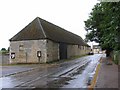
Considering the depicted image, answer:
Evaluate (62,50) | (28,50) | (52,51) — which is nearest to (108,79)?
(28,50)

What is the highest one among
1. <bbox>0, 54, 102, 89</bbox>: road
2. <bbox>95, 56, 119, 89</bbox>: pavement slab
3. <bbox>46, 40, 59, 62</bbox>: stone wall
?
<bbox>46, 40, 59, 62</bbox>: stone wall

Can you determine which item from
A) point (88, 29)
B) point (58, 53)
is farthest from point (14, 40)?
point (88, 29)

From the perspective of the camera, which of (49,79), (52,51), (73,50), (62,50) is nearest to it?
(49,79)

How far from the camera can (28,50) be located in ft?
159

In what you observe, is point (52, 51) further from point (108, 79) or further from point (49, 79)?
point (108, 79)

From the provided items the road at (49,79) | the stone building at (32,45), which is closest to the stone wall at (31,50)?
the stone building at (32,45)

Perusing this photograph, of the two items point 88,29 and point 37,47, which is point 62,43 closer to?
point 88,29

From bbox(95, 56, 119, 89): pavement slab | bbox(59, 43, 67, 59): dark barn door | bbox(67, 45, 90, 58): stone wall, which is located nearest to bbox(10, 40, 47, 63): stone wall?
bbox(59, 43, 67, 59): dark barn door

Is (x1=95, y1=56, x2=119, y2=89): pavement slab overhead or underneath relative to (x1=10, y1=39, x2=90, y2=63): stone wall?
underneath

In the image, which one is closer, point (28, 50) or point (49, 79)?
point (49, 79)

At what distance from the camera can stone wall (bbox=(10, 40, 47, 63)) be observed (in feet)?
154

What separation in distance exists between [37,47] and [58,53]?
9925 millimetres

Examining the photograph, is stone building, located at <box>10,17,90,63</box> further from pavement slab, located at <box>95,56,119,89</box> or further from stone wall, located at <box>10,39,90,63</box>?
pavement slab, located at <box>95,56,119,89</box>

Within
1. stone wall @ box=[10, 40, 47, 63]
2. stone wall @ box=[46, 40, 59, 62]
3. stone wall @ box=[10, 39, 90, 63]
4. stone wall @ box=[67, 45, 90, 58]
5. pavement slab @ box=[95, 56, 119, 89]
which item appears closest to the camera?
pavement slab @ box=[95, 56, 119, 89]
